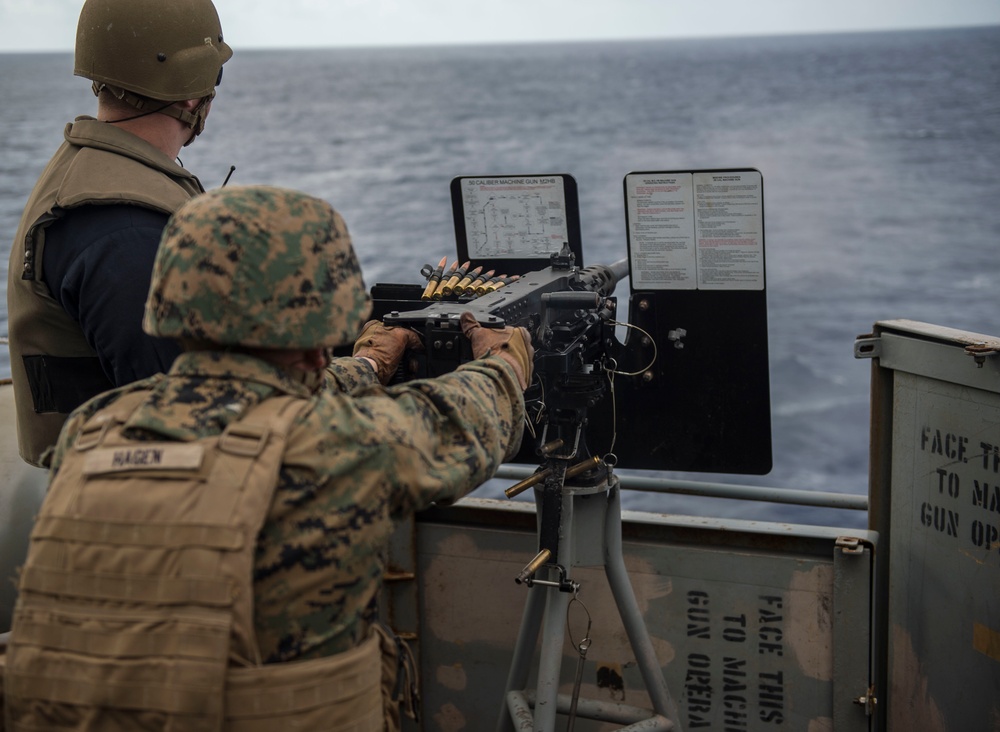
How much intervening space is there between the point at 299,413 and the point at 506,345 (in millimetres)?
666

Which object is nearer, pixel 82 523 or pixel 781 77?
pixel 82 523

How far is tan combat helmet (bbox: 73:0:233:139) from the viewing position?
275cm

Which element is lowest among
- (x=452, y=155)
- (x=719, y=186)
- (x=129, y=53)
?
(x=452, y=155)

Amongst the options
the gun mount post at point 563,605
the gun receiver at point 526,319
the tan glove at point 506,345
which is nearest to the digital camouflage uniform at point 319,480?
the tan glove at point 506,345

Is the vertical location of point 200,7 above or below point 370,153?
above

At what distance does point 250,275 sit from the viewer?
1.87 metres

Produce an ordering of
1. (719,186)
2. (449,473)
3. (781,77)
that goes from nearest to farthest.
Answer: (449,473)
(719,186)
(781,77)

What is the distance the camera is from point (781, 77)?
50.9 m

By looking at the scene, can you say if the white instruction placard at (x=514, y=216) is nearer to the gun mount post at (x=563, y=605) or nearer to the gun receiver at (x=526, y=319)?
the gun receiver at (x=526, y=319)

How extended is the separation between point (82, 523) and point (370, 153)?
1279 inches

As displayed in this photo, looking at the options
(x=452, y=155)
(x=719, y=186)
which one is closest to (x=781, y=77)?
(x=452, y=155)

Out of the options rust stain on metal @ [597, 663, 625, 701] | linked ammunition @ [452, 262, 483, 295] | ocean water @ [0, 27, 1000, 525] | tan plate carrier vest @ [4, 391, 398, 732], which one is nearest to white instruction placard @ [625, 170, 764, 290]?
linked ammunition @ [452, 262, 483, 295]

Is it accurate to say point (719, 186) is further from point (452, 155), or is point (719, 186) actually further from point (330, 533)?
point (452, 155)

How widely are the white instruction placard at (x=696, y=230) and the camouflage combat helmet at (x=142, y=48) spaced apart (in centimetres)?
130
